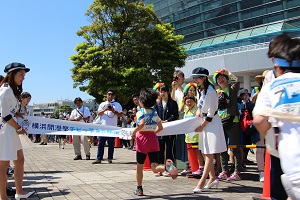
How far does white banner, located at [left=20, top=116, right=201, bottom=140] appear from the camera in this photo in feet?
21.4

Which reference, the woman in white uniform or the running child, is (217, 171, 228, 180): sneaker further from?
the woman in white uniform

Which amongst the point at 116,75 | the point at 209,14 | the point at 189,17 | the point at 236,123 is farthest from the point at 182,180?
the point at 189,17

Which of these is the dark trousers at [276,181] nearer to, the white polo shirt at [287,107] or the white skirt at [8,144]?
the white polo shirt at [287,107]

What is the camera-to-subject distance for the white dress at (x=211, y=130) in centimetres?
579

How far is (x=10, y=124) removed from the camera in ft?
16.4

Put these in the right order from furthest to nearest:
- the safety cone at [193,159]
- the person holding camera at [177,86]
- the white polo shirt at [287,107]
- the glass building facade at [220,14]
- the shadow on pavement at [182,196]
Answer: the glass building facade at [220,14]
the person holding camera at [177,86]
the safety cone at [193,159]
the shadow on pavement at [182,196]
the white polo shirt at [287,107]

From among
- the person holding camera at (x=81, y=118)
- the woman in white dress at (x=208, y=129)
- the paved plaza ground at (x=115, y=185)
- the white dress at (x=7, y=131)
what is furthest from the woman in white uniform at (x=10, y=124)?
the person holding camera at (x=81, y=118)

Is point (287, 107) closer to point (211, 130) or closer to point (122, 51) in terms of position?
point (211, 130)

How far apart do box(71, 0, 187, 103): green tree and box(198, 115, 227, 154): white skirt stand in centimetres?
2390

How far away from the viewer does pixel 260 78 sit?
649 cm

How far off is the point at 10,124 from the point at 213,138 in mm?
3106

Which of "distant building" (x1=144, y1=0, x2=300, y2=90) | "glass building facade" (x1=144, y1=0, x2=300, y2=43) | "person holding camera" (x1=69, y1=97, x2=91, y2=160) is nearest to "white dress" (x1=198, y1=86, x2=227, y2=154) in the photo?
"person holding camera" (x1=69, y1=97, x2=91, y2=160)

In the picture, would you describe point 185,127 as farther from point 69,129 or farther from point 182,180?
point 69,129

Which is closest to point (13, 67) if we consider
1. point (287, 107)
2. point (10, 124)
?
point (10, 124)
